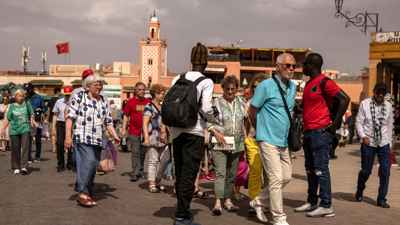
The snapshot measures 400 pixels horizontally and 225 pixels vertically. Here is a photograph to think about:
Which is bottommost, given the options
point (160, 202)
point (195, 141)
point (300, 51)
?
point (160, 202)

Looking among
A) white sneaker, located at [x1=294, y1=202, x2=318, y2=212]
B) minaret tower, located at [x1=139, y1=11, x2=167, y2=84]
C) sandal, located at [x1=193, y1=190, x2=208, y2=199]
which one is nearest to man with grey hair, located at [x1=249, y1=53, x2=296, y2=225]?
white sneaker, located at [x1=294, y1=202, x2=318, y2=212]

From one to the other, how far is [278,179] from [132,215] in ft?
6.07

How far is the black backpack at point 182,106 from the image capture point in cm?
595

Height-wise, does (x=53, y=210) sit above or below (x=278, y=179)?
below

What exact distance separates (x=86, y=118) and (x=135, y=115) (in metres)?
3.35

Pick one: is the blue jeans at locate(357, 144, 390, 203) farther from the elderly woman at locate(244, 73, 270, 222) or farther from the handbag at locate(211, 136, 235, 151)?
the handbag at locate(211, 136, 235, 151)

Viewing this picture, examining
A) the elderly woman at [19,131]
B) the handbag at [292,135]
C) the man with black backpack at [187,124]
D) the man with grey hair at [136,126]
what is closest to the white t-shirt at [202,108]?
the man with black backpack at [187,124]

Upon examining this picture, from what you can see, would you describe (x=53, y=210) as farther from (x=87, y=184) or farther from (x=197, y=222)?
(x=197, y=222)

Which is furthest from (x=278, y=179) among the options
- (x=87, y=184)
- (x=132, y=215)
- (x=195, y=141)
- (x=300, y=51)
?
(x=300, y=51)

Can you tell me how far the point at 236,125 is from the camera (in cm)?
742

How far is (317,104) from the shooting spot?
7.02 m

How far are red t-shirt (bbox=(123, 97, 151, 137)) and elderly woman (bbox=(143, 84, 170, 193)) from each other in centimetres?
A: 158

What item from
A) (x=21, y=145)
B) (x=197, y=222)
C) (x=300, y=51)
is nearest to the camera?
(x=197, y=222)

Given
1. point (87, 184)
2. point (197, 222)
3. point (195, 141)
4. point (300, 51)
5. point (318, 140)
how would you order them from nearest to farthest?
1. point (195, 141)
2. point (197, 222)
3. point (318, 140)
4. point (87, 184)
5. point (300, 51)
